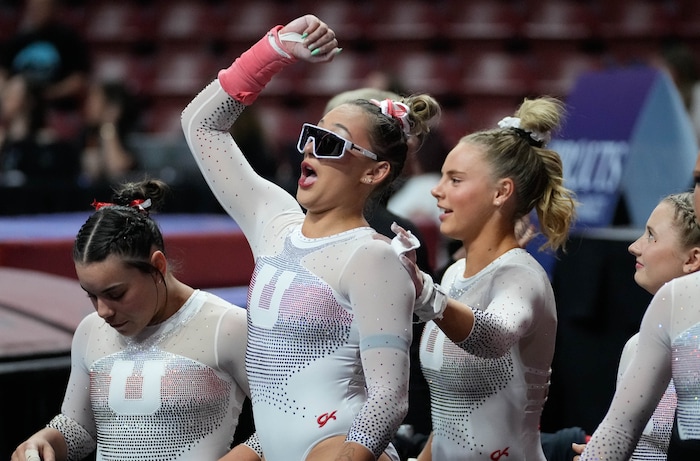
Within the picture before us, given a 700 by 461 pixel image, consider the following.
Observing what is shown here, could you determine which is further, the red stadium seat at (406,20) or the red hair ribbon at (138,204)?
the red stadium seat at (406,20)

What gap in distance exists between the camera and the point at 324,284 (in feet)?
7.17

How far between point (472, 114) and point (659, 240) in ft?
19.7

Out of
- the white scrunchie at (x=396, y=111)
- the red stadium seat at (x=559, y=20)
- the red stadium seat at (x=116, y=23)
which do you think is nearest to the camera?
the white scrunchie at (x=396, y=111)

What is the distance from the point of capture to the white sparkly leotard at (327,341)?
208 centimetres

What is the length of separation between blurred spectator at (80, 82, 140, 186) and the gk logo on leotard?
204 inches

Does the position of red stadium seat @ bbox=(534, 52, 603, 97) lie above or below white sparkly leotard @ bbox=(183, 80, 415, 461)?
below

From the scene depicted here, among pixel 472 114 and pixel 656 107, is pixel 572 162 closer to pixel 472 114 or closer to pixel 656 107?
pixel 656 107

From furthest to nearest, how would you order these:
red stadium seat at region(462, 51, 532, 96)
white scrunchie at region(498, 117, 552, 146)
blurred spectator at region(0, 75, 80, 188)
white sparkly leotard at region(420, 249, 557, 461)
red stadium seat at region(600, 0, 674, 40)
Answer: red stadium seat at region(462, 51, 532, 96) < red stadium seat at region(600, 0, 674, 40) < blurred spectator at region(0, 75, 80, 188) < white scrunchie at region(498, 117, 552, 146) < white sparkly leotard at region(420, 249, 557, 461)

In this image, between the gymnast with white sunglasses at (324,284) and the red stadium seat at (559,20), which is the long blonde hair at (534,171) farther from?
the red stadium seat at (559,20)

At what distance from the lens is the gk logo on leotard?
2.16m

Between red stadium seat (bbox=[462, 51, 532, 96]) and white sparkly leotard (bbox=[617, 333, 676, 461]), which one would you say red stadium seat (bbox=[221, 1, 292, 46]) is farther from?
white sparkly leotard (bbox=[617, 333, 676, 461])

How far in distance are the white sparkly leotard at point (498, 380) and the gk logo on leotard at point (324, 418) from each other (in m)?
0.40

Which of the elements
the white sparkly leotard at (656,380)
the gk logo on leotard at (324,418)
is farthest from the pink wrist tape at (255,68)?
the white sparkly leotard at (656,380)

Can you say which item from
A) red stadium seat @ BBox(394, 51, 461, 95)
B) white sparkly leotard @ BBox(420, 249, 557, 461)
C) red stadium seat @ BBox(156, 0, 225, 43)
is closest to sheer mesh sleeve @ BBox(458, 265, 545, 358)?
white sparkly leotard @ BBox(420, 249, 557, 461)
